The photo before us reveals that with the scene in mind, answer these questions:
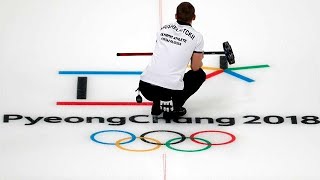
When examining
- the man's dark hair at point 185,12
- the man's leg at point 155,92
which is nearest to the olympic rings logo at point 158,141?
the man's leg at point 155,92

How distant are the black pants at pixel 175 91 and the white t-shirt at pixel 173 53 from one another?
6 centimetres

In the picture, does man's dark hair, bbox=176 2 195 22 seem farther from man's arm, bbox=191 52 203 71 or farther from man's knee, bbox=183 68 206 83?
man's knee, bbox=183 68 206 83

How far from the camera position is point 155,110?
2.96 m

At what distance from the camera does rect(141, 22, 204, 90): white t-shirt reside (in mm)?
2678

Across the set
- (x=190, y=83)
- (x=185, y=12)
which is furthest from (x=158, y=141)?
(x=185, y=12)

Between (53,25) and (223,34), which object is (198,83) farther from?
(53,25)

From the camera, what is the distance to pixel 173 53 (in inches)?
106

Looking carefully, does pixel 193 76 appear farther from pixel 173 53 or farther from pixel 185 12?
pixel 185 12

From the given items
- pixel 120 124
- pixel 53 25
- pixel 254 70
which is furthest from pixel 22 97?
pixel 254 70

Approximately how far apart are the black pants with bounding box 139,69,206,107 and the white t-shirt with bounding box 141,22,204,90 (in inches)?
2.4

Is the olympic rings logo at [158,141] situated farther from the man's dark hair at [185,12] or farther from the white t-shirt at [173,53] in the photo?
the man's dark hair at [185,12]

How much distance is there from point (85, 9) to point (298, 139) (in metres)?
2.73

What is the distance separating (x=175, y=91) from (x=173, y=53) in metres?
0.28

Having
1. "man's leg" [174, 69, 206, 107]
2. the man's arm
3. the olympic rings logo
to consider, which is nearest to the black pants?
"man's leg" [174, 69, 206, 107]
